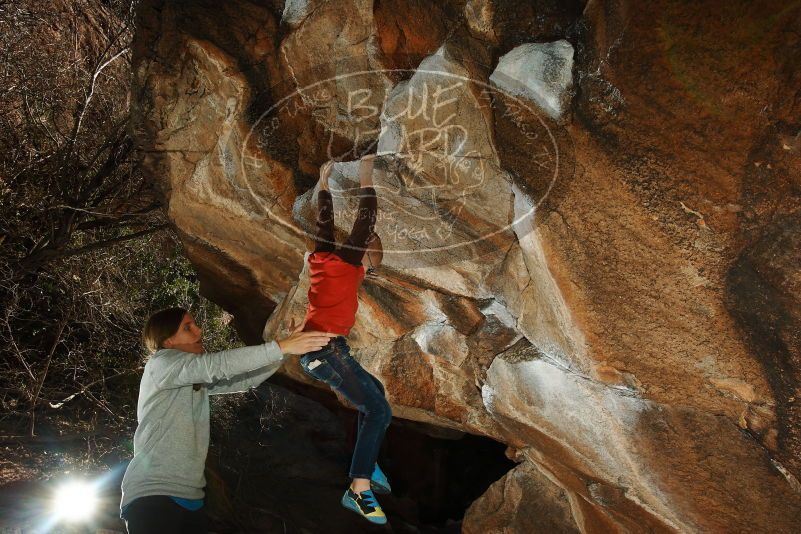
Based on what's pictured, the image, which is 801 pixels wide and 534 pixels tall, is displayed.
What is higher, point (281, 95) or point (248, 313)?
point (281, 95)

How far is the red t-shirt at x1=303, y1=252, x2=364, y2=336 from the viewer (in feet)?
11.5

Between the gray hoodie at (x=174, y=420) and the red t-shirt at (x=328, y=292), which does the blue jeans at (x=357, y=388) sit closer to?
the red t-shirt at (x=328, y=292)

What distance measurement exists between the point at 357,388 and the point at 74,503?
2403mm

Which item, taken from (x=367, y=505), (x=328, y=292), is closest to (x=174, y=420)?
(x=328, y=292)

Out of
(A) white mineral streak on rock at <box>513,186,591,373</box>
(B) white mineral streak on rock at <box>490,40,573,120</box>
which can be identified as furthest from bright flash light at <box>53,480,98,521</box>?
(B) white mineral streak on rock at <box>490,40,573,120</box>

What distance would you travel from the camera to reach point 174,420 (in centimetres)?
267

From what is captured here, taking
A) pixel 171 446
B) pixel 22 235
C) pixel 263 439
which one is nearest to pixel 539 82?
pixel 171 446

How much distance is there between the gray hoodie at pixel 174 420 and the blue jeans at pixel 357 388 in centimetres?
83

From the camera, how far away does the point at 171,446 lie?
104 inches

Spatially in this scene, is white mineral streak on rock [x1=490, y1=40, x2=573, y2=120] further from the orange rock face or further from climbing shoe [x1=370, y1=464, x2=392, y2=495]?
climbing shoe [x1=370, y1=464, x2=392, y2=495]

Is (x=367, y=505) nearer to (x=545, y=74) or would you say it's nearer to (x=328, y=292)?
(x=328, y=292)

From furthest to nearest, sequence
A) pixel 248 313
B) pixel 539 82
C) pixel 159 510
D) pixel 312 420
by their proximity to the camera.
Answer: pixel 312 420 → pixel 248 313 → pixel 539 82 → pixel 159 510

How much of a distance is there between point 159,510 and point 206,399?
52 centimetres

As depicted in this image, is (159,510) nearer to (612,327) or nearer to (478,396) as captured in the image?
(612,327)
